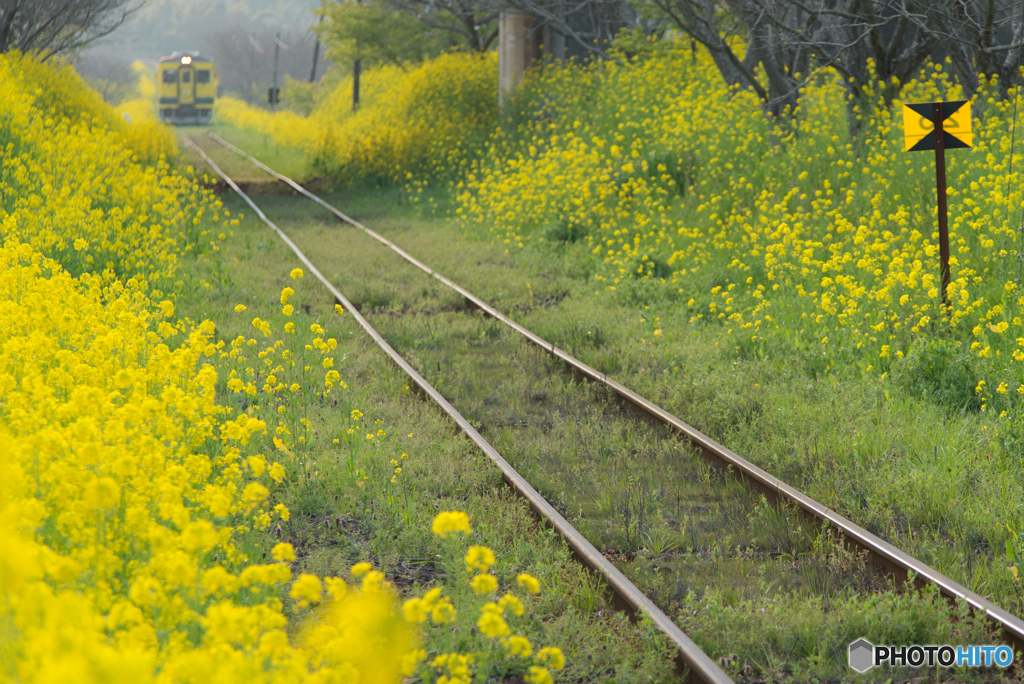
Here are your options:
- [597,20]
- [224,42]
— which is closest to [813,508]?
[597,20]

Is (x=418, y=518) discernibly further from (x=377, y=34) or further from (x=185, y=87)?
(x=185, y=87)

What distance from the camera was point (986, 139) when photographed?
907 cm

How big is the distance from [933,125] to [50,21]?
1803cm

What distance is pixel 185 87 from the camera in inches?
1961

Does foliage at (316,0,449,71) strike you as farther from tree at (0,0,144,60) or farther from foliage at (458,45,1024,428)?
foliage at (458,45,1024,428)

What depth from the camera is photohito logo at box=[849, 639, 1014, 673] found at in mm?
3326

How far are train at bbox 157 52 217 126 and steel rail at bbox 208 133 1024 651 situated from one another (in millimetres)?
48138

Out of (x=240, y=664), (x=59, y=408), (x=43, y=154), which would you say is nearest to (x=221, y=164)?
(x=43, y=154)

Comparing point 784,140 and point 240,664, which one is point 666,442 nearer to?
point 240,664

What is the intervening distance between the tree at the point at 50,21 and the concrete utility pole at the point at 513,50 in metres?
9.04

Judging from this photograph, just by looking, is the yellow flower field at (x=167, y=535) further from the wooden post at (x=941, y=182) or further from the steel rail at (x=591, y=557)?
the wooden post at (x=941, y=182)

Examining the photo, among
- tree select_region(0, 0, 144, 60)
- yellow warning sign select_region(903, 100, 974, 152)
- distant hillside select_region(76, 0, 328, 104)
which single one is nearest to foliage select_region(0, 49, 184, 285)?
tree select_region(0, 0, 144, 60)

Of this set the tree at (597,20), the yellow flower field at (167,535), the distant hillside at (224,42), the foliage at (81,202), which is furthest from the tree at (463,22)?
the yellow flower field at (167,535)

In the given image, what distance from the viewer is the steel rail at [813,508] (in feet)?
11.5
